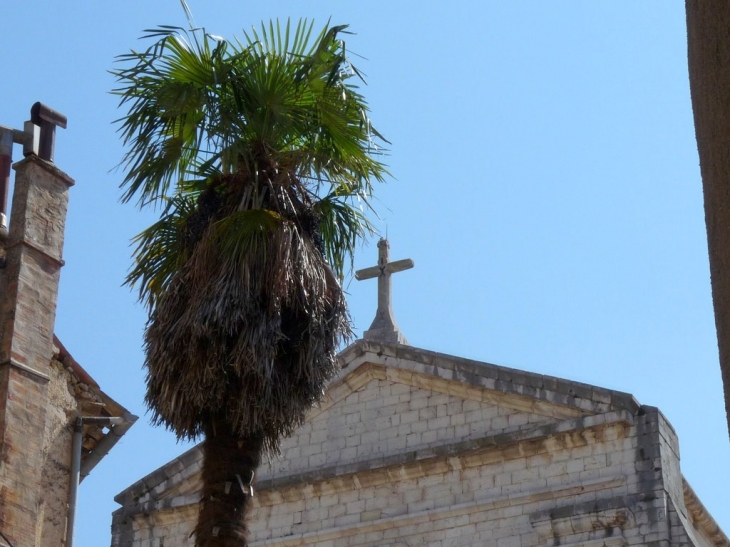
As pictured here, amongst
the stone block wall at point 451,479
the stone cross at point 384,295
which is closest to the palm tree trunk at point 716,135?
the stone block wall at point 451,479

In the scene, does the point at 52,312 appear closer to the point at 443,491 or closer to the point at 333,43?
the point at 333,43

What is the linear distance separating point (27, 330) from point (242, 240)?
2139mm

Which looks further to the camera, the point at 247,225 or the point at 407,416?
the point at 407,416

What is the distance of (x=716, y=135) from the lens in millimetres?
3135

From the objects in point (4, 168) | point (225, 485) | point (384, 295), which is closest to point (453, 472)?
point (384, 295)

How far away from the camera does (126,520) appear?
66.1 feet

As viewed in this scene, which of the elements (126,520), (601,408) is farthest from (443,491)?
(126,520)

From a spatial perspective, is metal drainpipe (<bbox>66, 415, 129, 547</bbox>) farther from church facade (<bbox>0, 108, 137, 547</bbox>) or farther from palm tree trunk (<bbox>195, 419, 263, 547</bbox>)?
palm tree trunk (<bbox>195, 419, 263, 547</bbox>)

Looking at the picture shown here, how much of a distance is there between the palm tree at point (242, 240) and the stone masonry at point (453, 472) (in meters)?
Answer: 7.01

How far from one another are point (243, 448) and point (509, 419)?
883 centimetres

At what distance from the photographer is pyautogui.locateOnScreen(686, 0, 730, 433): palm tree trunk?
3.11 meters

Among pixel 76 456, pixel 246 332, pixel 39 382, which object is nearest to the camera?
pixel 246 332

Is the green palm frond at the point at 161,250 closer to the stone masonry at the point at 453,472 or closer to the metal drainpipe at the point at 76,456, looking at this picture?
the metal drainpipe at the point at 76,456

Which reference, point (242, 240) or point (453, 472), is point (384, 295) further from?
point (242, 240)
